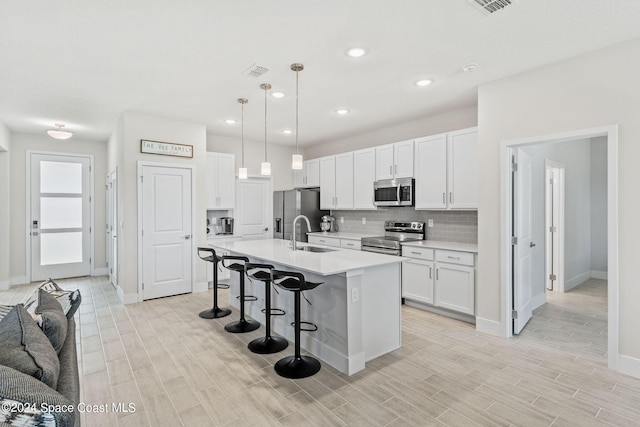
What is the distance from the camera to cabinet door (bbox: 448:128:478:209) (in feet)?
13.5

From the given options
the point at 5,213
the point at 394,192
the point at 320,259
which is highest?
the point at 394,192

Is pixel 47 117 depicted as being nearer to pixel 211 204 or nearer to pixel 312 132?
pixel 211 204

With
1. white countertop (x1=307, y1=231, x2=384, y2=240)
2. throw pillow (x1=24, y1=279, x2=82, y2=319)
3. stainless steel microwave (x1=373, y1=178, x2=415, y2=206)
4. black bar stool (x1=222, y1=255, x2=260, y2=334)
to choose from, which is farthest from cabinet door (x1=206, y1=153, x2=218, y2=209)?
throw pillow (x1=24, y1=279, x2=82, y2=319)

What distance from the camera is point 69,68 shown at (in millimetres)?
3236

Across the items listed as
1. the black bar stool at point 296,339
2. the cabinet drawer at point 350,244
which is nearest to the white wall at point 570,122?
the cabinet drawer at point 350,244

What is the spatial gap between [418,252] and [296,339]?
2.26m

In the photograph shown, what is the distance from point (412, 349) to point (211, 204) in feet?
13.5

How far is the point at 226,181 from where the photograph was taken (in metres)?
5.99

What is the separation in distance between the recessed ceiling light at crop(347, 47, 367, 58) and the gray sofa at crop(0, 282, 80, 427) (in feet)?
9.15

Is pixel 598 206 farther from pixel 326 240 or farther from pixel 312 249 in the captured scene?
pixel 312 249

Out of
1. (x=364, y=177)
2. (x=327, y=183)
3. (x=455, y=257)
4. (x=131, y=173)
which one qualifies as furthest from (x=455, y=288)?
(x=131, y=173)

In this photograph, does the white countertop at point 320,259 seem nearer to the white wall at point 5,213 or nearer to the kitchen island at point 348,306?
the kitchen island at point 348,306

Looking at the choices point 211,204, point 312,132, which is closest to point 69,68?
point 211,204

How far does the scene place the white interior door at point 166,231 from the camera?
494cm
